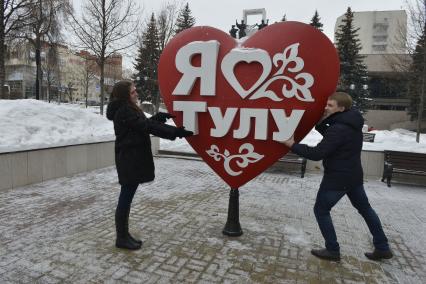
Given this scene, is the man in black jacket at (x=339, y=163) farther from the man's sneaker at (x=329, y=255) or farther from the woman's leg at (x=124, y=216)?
the woman's leg at (x=124, y=216)

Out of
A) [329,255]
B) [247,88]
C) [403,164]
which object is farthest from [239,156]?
[403,164]

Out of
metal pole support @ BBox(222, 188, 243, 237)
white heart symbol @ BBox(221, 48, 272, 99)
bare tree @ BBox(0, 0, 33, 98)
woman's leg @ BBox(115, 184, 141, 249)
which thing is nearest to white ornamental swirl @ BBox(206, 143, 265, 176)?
metal pole support @ BBox(222, 188, 243, 237)

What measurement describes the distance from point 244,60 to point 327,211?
6.37ft

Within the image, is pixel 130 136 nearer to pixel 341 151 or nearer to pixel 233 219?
pixel 233 219

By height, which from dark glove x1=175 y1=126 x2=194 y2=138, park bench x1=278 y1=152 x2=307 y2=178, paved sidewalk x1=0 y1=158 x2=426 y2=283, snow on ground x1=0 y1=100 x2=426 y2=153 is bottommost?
paved sidewalk x1=0 y1=158 x2=426 y2=283

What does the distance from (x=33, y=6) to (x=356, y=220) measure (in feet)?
45.7

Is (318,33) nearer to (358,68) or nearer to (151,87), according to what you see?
(151,87)

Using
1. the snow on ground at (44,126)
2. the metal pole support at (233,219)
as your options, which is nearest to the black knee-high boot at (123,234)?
the metal pole support at (233,219)

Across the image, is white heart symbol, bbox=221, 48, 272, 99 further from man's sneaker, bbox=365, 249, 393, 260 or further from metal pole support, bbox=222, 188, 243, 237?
man's sneaker, bbox=365, 249, 393, 260

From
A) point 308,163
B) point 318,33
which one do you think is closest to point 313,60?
point 318,33

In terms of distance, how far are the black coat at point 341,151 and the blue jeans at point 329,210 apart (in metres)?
0.09

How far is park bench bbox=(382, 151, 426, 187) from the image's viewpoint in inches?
311

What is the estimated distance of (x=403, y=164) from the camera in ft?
26.8

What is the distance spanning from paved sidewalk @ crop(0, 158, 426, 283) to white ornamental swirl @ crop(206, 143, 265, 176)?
0.91 meters
